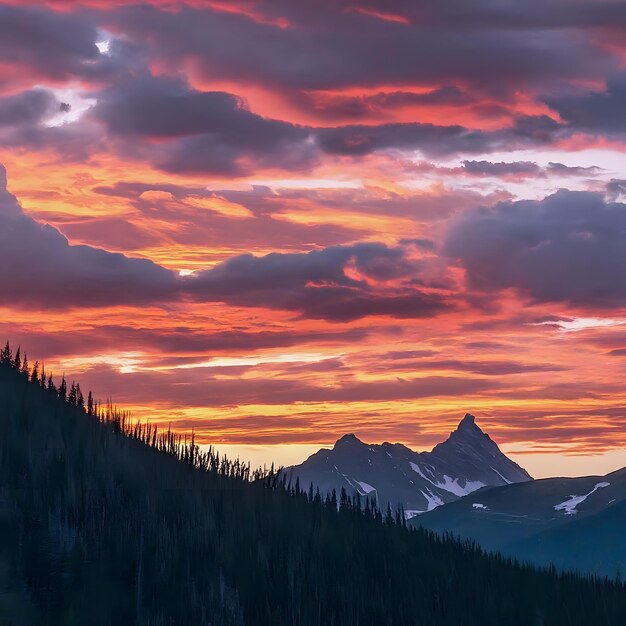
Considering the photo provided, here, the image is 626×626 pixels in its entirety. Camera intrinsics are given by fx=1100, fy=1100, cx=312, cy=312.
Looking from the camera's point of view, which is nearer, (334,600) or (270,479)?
(334,600)

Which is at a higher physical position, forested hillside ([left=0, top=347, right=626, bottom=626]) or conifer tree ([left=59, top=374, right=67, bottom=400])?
conifer tree ([left=59, top=374, right=67, bottom=400])

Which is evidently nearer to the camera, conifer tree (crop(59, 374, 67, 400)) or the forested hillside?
the forested hillside

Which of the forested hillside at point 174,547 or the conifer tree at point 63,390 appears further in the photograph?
the conifer tree at point 63,390

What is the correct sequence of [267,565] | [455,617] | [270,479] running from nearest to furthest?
1. [267,565]
2. [455,617]
3. [270,479]

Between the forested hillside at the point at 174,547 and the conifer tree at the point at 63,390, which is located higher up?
the conifer tree at the point at 63,390

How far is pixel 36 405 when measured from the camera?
216 feet

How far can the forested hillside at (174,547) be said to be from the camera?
51.1 meters

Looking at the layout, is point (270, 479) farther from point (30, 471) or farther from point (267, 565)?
point (30, 471)

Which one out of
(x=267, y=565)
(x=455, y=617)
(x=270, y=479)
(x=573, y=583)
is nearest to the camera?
(x=267, y=565)

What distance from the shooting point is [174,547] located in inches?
2287

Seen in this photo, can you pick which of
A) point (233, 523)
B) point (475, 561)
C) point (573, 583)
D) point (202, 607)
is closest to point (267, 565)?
point (233, 523)

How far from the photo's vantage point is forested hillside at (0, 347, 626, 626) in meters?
51.1

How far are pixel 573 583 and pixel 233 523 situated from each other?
5069cm

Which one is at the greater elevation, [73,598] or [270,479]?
[270,479]
